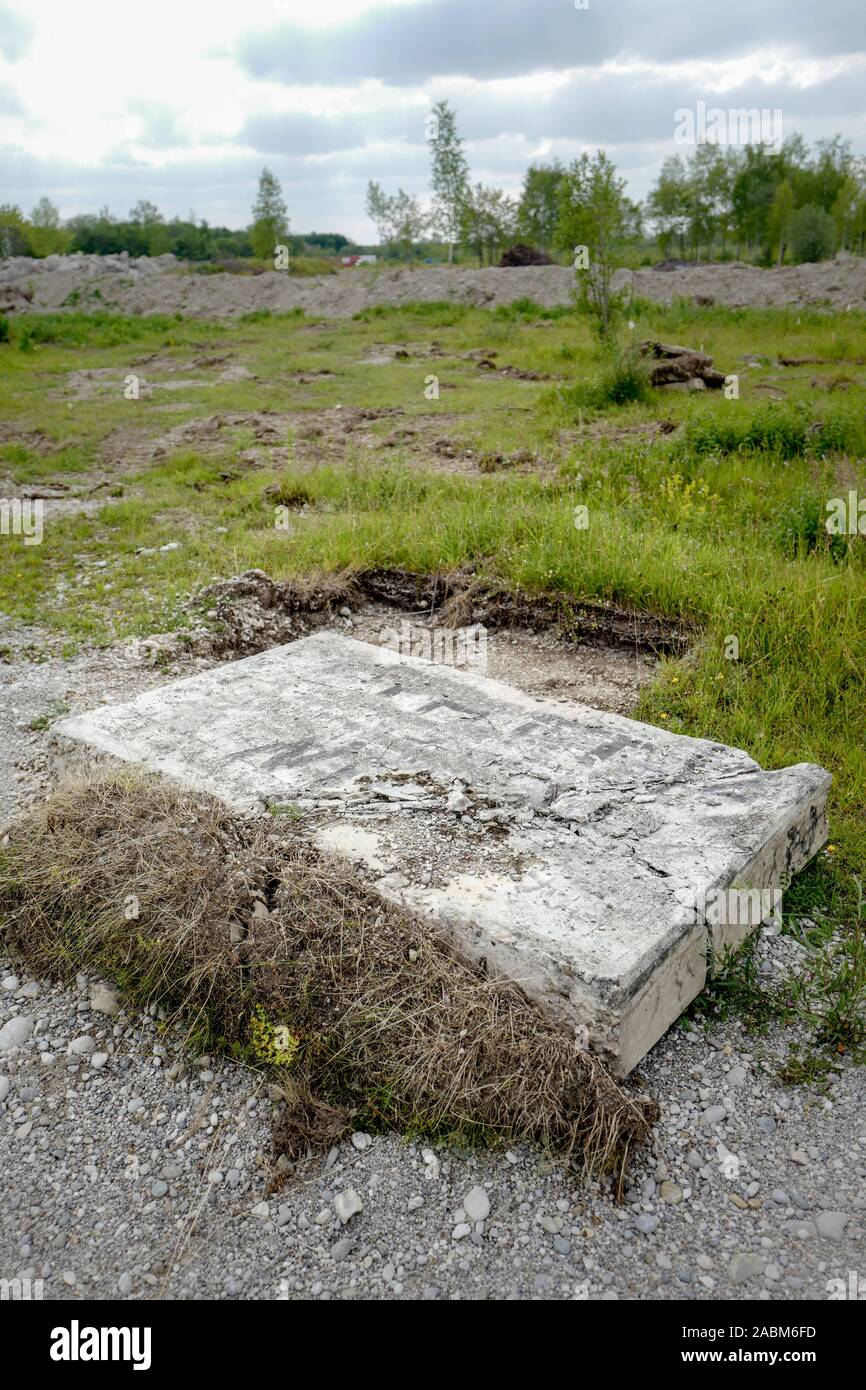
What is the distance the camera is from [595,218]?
13156 mm

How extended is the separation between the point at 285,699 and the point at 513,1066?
2023 mm

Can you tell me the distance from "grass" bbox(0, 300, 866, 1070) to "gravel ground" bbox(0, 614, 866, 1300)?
330 mm

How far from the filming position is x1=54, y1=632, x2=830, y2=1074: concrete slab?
104 inches

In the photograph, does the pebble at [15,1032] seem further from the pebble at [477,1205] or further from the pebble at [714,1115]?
the pebble at [714,1115]

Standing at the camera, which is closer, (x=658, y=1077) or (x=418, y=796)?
(x=658, y=1077)

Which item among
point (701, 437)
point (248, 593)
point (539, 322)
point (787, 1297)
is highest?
point (539, 322)

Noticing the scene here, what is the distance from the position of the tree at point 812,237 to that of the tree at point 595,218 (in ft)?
71.6

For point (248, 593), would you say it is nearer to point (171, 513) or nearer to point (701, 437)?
point (171, 513)

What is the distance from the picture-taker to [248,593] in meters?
6.04

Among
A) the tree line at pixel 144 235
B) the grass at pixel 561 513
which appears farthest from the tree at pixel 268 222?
the grass at pixel 561 513

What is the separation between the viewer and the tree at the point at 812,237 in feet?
104

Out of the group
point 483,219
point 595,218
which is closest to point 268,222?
point 483,219

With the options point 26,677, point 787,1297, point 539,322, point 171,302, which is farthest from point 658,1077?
point 171,302

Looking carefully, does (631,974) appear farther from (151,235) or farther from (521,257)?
(151,235)
